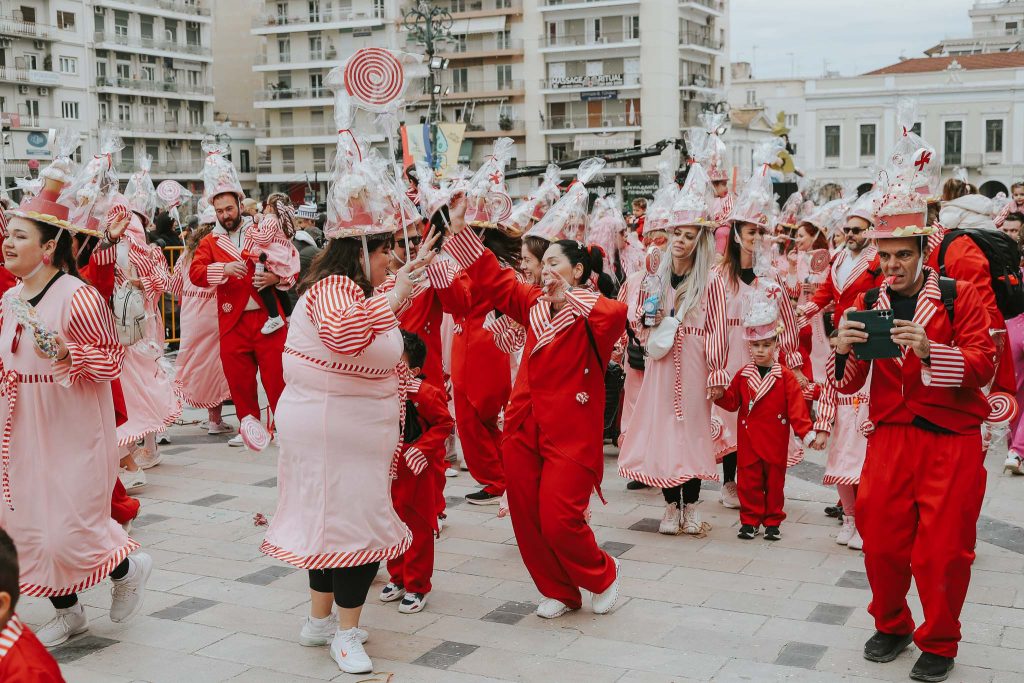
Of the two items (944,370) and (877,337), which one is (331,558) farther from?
(944,370)

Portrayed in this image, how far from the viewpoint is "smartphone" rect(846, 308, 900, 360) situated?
4523 millimetres

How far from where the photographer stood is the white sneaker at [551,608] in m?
5.48

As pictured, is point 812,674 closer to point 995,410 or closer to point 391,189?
point 995,410

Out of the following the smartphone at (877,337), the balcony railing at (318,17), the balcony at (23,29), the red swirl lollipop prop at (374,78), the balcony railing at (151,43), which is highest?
the balcony railing at (318,17)

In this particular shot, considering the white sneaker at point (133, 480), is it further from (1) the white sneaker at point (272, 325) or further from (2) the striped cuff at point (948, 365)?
(2) the striped cuff at point (948, 365)

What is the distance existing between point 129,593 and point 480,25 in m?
57.6

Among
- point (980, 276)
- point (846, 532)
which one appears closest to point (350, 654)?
point (980, 276)

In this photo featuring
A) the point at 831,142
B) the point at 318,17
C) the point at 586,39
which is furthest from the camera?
the point at 318,17

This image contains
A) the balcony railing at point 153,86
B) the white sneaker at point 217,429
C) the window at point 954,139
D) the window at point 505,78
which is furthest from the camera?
the window at point 505,78

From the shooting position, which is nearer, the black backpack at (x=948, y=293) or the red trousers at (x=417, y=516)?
the black backpack at (x=948, y=293)

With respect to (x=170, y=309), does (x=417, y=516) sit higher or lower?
lower

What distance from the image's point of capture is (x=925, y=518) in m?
4.62

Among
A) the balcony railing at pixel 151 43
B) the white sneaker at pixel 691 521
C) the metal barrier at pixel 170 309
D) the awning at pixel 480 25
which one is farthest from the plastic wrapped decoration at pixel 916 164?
the balcony railing at pixel 151 43

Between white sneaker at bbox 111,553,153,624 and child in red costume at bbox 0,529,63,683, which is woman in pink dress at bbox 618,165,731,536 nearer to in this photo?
white sneaker at bbox 111,553,153,624
